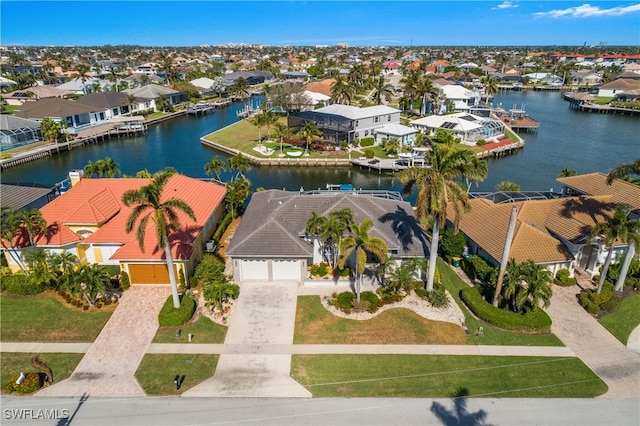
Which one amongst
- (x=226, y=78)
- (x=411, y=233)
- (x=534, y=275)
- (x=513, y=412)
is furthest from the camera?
(x=226, y=78)

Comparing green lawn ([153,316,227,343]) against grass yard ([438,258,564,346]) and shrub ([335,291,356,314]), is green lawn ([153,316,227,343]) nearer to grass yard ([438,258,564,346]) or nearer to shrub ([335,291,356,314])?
shrub ([335,291,356,314])

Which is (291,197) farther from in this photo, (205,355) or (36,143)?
(36,143)

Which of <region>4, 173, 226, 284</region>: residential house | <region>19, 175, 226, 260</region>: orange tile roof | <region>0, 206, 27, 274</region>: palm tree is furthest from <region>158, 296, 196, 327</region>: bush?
<region>0, 206, 27, 274</region>: palm tree

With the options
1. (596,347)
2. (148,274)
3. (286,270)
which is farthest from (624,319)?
(148,274)

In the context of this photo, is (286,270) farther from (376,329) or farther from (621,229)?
(621,229)

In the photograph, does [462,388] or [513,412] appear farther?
[462,388]

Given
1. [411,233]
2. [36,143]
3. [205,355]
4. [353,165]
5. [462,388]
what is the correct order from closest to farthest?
[462,388]
[205,355]
[411,233]
[353,165]
[36,143]

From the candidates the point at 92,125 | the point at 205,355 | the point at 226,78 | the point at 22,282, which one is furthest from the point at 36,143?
the point at 226,78
